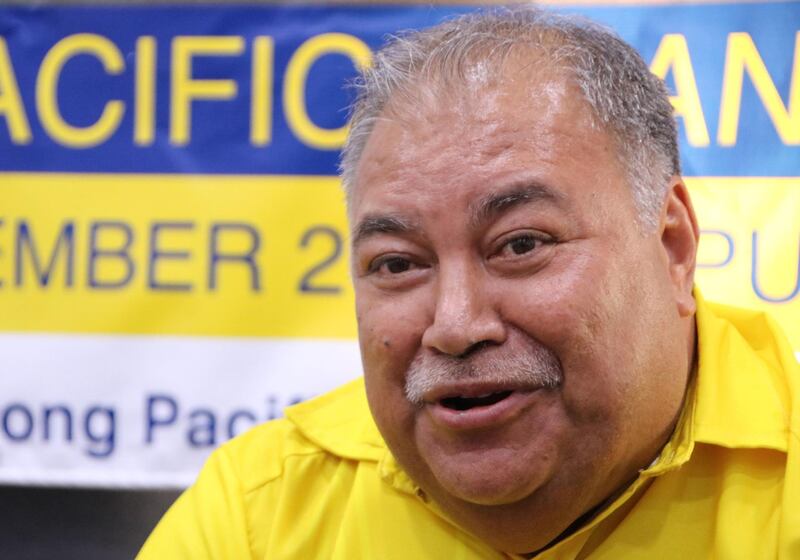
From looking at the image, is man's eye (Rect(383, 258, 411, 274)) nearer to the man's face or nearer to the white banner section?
the man's face

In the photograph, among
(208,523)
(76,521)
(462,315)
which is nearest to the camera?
(462,315)

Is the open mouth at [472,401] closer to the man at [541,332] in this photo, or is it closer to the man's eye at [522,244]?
the man at [541,332]

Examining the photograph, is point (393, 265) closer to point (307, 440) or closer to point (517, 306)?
point (517, 306)

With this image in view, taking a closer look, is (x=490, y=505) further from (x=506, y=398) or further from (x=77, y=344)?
(x=77, y=344)

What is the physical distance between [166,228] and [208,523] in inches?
29.5

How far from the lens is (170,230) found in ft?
6.60

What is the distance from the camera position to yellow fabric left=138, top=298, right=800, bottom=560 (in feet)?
4.12

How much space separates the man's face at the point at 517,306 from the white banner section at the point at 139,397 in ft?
2.44

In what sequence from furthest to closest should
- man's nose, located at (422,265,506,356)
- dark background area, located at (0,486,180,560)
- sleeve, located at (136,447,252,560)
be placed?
dark background area, located at (0,486,180,560) → sleeve, located at (136,447,252,560) → man's nose, located at (422,265,506,356)

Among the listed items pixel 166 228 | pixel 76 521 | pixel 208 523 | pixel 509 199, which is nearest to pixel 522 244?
pixel 509 199

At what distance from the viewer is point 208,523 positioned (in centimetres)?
147

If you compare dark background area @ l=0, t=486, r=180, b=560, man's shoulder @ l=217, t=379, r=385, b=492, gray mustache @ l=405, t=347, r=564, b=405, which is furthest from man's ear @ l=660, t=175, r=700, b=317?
dark background area @ l=0, t=486, r=180, b=560

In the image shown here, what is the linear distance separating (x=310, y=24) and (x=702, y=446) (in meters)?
1.16

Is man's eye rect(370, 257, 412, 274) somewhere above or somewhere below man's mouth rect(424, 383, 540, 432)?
above
